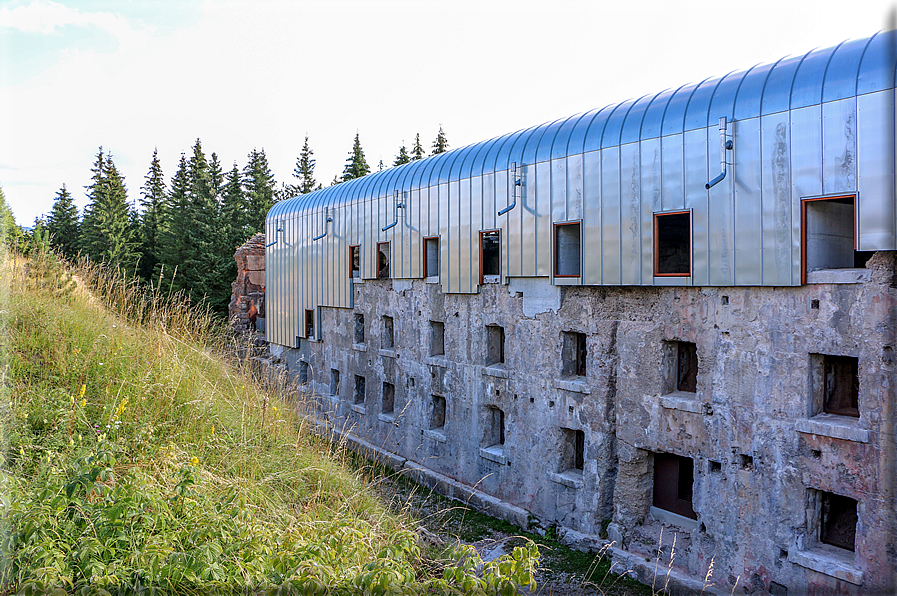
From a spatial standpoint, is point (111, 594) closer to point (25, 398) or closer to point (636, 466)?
point (25, 398)

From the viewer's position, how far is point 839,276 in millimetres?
7945

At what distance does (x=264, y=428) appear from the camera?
7016 millimetres

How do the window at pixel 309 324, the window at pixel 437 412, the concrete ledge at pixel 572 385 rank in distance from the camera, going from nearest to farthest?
the concrete ledge at pixel 572 385, the window at pixel 437 412, the window at pixel 309 324

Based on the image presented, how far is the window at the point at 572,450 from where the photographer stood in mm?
11734

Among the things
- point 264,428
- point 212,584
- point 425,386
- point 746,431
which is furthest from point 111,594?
point 425,386

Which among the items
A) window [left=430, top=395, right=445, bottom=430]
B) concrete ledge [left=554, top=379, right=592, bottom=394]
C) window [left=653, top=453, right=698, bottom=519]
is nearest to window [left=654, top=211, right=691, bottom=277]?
concrete ledge [left=554, top=379, right=592, bottom=394]

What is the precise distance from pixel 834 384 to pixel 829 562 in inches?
94.0

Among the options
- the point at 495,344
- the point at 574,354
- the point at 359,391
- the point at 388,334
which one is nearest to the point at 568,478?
the point at 574,354

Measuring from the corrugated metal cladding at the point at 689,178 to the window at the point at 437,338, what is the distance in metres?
1.28

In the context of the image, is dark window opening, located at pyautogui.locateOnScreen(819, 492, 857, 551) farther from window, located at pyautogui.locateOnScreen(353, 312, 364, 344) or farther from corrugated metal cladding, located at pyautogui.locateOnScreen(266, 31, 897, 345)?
window, located at pyautogui.locateOnScreen(353, 312, 364, 344)

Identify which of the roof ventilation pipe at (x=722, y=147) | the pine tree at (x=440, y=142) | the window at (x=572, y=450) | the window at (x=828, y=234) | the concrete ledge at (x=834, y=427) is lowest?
the window at (x=572, y=450)

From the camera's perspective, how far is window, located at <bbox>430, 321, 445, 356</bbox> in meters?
15.1

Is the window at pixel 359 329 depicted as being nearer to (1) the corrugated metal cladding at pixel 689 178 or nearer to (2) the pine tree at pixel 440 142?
(1) the corrugated metal cladding at pixel 689 178

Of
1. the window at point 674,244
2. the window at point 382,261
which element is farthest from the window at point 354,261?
the window at point 674,244
